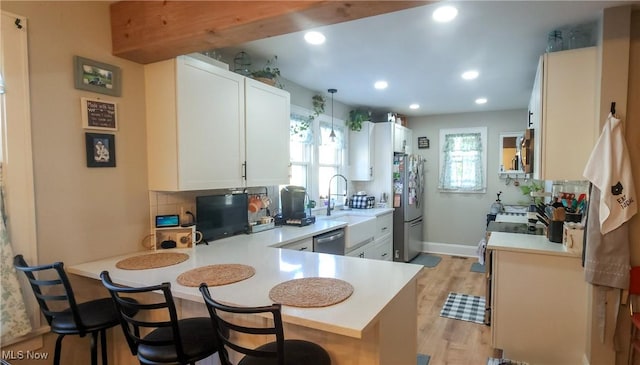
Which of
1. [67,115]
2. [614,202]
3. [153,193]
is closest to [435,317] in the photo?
[614,202]

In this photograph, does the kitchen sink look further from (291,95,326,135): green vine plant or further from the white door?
the white door

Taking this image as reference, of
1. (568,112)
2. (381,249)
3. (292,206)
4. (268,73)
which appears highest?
(268,73)

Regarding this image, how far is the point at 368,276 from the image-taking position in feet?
Answer: 5.55

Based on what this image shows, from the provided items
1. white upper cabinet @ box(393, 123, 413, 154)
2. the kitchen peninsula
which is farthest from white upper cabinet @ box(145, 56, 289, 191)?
white upper cabinet @ box(393, 123, 413, 154)

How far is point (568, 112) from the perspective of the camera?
2.39 m

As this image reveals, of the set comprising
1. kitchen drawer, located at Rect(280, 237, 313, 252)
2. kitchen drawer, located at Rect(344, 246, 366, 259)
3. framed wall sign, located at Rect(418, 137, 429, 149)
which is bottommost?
kitchen drawer, located at Rect(344, 246, 366, 259)

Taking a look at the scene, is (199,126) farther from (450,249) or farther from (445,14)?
(450,249)

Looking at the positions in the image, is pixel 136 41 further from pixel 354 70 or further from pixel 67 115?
pixel 354 70

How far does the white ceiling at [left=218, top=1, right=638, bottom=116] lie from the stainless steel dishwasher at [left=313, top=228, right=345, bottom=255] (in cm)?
160

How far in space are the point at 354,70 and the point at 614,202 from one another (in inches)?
91.2

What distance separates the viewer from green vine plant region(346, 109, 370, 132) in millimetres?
5129

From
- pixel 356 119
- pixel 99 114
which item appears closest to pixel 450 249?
pixel 356 119

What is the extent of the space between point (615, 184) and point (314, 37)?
2168mm

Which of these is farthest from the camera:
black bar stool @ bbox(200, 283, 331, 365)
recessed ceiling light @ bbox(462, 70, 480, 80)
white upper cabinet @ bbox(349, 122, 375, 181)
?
white upper cabinet @ bbox(349, 122, 375, 181)
